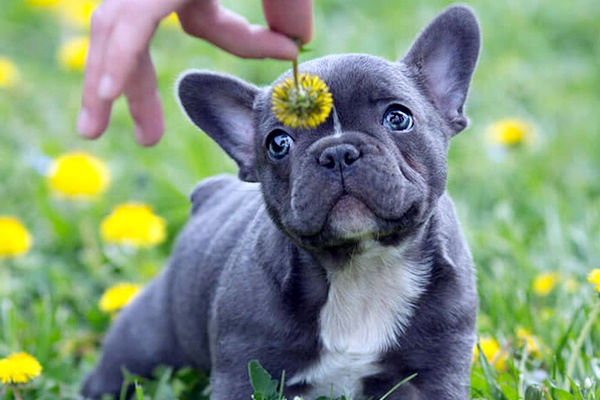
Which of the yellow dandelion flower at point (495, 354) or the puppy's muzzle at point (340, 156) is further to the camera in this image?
the yellow dandelion flower at point (495, 354)

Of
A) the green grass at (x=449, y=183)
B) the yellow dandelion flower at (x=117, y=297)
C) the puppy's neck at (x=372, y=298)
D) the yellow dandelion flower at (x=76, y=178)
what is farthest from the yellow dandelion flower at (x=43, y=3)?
the puppy's neck at (x=372, y=298)

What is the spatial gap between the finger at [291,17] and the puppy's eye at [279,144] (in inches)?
14.1

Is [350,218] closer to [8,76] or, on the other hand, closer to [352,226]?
[352,226]

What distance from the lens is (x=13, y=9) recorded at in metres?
9.55

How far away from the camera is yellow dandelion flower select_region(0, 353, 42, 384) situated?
12.3 feet

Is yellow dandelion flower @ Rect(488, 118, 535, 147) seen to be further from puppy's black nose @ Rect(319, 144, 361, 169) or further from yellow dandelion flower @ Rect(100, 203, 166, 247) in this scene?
puppy's black nose @ Rect(319, 144, 361, 169)

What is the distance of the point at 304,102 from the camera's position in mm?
2951

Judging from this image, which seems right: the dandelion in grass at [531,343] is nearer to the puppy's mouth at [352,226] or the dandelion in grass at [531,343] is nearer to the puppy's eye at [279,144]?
the puppy's mouth at [352,226]

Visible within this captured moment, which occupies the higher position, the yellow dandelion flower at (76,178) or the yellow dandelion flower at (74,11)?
the yellow dandelion flower at (74,11)

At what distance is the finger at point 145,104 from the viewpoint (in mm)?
3439

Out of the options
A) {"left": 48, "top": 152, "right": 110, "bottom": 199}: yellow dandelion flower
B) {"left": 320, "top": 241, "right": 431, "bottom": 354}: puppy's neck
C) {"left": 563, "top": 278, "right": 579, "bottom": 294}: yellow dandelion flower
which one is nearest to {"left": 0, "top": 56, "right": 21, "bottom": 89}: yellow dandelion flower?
{"left": 48, "top": 152, "right": 110, "bottom": 199}: yellow dandelion flower

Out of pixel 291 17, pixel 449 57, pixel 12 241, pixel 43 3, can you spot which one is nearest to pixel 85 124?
pixel 291 17

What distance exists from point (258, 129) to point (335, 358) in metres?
0.76

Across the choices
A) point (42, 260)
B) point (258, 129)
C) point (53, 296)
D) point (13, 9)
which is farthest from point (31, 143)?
point (258, 129)
